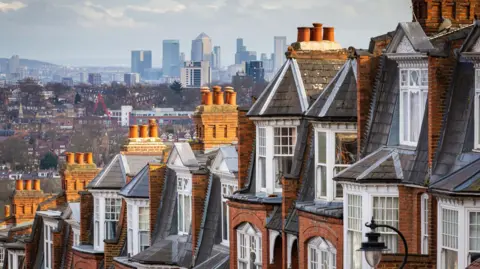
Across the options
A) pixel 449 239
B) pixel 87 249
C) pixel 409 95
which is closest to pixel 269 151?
pixel 409 95

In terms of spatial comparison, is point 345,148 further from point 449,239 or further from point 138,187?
point 138,187

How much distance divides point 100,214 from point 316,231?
70.1 ft

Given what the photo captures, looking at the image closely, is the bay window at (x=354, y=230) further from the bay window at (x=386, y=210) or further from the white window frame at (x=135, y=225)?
the white window frame at (x=135, y=225)

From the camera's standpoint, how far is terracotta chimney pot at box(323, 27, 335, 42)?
48.3 metres

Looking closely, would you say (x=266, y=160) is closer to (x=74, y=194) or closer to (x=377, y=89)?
(x=377, y=89)

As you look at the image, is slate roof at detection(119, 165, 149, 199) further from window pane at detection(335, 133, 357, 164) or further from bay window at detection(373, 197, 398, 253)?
bay window at detection(373, 197, 398, 253)

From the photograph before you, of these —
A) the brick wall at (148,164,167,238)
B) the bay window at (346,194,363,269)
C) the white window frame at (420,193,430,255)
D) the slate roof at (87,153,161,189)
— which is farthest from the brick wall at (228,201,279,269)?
the slate roof at (87,153,161,189)

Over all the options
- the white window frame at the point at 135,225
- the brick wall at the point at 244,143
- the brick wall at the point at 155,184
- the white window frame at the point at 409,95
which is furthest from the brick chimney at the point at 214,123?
the white window frame at the point at 409,95

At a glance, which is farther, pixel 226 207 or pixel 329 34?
pixel 226 207

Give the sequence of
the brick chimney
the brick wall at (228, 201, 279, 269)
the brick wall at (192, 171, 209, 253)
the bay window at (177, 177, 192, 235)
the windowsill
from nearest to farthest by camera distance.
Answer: the brick wall at (228, 201, 279, 269) → the brick wall at (192, 171, 209, 253) → the bay window at (177, 177, 192, 235) → the brick chimney → the windowsill

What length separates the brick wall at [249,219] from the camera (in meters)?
45.4

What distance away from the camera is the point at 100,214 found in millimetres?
62031

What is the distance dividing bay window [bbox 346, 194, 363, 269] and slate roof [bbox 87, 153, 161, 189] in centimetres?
2175

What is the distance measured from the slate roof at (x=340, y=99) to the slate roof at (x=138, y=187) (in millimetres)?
14627
